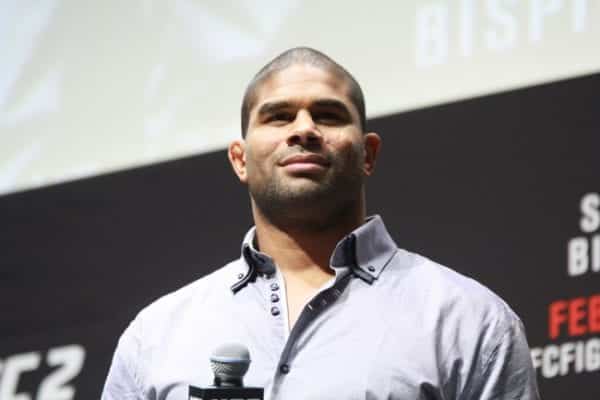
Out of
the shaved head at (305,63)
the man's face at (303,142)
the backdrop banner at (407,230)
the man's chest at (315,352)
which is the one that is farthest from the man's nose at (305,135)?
the backdrop banner at (407,230)

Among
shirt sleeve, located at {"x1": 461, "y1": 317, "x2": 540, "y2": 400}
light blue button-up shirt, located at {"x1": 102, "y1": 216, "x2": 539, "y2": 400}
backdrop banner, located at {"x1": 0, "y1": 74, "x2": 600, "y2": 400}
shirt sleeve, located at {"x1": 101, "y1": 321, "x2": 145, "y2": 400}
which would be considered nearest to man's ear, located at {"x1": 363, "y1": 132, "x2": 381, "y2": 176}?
light blue button-up shirt, located at {"x1": 102, "y1": 216, "x2": 539, "y2": 400}

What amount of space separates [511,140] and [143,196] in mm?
1291

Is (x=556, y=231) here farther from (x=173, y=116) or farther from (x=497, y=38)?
(x=173, y=116)

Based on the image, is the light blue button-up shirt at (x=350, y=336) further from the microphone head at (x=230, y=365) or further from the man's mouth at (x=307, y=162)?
the microphone head at (x=230, y=365)

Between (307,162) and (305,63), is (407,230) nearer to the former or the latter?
(305,63)

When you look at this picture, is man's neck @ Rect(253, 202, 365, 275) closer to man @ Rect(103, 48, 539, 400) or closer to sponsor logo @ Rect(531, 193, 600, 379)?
man @ Rect(103, 48, 539, 400)

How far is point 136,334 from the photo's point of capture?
2.02 m

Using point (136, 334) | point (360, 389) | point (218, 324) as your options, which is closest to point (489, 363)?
point (360, 389)

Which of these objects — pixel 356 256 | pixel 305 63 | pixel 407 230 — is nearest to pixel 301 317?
pixel 356 256

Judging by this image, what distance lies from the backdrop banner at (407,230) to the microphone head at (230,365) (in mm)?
1565

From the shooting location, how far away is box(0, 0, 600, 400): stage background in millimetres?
2949

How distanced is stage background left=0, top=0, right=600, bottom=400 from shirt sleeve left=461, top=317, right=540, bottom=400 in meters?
1.08

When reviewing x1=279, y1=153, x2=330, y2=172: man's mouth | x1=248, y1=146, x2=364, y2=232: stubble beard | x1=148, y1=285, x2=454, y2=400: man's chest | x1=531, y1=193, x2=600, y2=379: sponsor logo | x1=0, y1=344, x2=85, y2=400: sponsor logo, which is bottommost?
x1=0, y1=344, x2=85, y2=400: sponsor logo

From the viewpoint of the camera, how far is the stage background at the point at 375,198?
2.95 m
